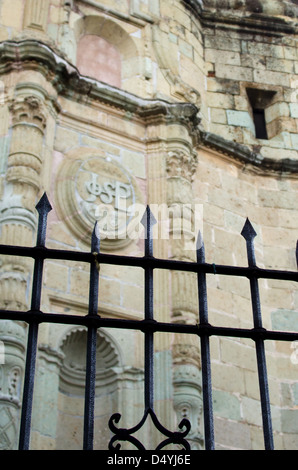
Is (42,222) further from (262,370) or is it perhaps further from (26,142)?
(26,142)

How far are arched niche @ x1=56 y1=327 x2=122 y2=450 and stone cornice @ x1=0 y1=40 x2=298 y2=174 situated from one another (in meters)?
2.49

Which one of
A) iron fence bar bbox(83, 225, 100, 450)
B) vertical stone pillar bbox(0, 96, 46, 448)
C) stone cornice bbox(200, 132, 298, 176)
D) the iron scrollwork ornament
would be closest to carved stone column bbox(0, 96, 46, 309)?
vertical stone pillar bbox(0, 96, 46, 448)

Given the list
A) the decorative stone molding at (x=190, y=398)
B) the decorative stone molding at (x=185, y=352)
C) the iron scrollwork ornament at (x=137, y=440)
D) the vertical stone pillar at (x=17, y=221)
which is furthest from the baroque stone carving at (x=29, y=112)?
the iron scrollwork ornament at (x=137, y=440)

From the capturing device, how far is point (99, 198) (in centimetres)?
762

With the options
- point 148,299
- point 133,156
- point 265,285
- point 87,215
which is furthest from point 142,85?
point 148,299

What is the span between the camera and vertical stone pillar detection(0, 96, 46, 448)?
6.04 meters

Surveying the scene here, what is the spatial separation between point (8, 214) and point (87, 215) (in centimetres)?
84

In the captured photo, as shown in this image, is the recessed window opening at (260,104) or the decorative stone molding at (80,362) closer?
the decorative stone molding at (80,362)

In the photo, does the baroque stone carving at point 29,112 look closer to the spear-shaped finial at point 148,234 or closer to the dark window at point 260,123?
the dark window at point 260,123

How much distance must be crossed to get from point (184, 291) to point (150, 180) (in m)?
1.31

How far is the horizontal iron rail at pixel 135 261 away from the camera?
3168 millimetres

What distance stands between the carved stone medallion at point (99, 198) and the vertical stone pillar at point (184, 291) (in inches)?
16.4

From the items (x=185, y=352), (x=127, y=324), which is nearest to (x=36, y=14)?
(x=185, y=352)
